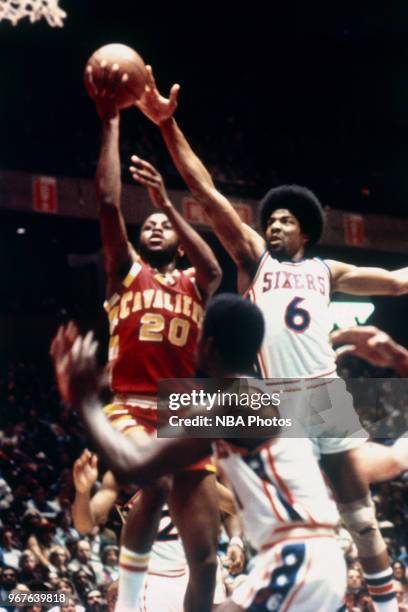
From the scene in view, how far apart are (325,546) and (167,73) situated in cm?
1259

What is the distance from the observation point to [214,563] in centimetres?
443

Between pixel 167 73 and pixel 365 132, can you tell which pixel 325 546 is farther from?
pixel 365 132

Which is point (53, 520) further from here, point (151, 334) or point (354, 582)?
point (151, 334)

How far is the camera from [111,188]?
471cm

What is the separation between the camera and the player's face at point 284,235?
208 inches

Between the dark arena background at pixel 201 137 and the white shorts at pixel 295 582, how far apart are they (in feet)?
29.9

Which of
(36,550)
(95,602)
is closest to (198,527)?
(95,602)

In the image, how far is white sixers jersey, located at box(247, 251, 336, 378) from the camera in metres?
5.04

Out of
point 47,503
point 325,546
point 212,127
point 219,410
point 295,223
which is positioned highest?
point 212,127

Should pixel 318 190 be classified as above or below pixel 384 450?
above

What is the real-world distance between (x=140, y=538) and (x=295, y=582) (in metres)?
1.17

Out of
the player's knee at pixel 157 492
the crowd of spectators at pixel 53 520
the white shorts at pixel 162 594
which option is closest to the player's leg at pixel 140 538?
the player's knee at pixel 157 492

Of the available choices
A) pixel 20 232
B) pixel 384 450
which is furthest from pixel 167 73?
pixel 384 450

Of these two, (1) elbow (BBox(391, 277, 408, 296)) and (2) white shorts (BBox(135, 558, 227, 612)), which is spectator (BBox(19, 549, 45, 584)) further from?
(1) elbow (BBox(391, 277, 408, 296))
